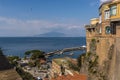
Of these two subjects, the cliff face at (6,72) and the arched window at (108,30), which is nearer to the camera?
the cliff face at (6,72)

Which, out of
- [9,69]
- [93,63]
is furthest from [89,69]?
[9,69]

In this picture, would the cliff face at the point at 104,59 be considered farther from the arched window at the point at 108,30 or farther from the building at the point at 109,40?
the arched window at the point at 108,30

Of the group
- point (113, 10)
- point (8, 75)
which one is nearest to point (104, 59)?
point (113, 10)

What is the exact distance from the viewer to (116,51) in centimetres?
2467

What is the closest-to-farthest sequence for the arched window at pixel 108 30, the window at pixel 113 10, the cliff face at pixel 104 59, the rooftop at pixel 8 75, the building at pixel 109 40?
the rooftop at pixel 8 75 < the cliff face at pixel 104 59 < the building at pixel 109 40 < the window at pixel 113 10 < the arched window at pixel 108 30

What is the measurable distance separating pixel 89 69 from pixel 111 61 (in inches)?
217

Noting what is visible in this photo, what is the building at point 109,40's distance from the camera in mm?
24734

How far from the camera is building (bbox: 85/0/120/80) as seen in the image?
24734mm

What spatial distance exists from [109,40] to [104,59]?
7.59 ft

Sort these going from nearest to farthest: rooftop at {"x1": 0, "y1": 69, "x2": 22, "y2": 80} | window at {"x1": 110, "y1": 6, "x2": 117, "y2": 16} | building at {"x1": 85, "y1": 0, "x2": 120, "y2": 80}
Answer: rooftop at {"x1": 0, "y1": 69, "x2": 22, "y2": 80} → building at {"x1": 85, "y1": 0, "x2": 120, "y2": 80} → window at {"x1": 110, "y1": 6, "x2": 117, "y2": 16}

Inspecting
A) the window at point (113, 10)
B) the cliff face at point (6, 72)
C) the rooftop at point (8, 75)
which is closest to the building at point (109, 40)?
the window at point (113, 10)

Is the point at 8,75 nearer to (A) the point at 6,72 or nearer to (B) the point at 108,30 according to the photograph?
(A) the point at 6,72

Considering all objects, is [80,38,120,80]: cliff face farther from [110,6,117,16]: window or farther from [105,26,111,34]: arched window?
[110,6,117,16]: window

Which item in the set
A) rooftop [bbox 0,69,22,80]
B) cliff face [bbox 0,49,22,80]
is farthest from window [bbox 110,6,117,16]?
rooftop [bbox 0,69,22,80]
